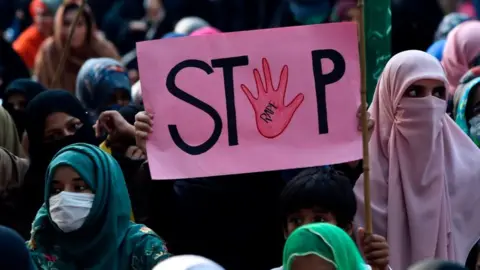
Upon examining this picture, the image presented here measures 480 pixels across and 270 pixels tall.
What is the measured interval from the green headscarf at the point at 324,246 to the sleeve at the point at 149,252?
689 millimetres

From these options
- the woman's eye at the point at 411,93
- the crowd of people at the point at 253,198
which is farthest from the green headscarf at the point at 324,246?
the woman's eye at the point at 411,93

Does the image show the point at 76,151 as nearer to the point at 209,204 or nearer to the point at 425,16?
the point at 209,204

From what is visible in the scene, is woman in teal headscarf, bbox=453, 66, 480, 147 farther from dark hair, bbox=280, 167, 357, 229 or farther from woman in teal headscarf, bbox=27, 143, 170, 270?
woman in teal headscarf, bbox=27, 143, 170, 270

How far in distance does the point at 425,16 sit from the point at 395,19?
2.60ft

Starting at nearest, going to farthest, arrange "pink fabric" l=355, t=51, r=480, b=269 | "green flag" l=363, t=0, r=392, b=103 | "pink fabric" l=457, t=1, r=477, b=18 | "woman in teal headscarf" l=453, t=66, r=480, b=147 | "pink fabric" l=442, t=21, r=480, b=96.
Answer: "pink fabric" l=355, t=51, r=480, b=269
"woman in teal headscarf" l=453, t=66, r=480, b=147
"green flag" l=363, t=0, r=392, b=103
"pink fabric" l=442, t=21, r=480, b=96
"pink fabric" l=457, t=1, r=477, b=18

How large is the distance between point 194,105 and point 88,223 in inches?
24.9

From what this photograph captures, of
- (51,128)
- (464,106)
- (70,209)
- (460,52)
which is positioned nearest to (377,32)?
(464,106)

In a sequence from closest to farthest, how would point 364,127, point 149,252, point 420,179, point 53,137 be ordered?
point 364,127 → point 149,252 → point 420,179 → point 53,137

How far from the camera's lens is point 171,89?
627 cm

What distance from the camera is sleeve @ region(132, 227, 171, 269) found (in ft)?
19.7

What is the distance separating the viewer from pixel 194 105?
20.5ft

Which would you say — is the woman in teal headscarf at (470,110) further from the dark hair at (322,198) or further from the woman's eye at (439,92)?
the dark hair at (322,198)

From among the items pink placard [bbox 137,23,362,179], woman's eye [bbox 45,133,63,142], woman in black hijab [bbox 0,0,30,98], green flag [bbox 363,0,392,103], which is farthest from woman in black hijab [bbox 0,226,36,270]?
woman in black hijab [bbox 0,0,30,98]

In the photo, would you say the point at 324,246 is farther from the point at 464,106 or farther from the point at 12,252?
the point at 464,106
